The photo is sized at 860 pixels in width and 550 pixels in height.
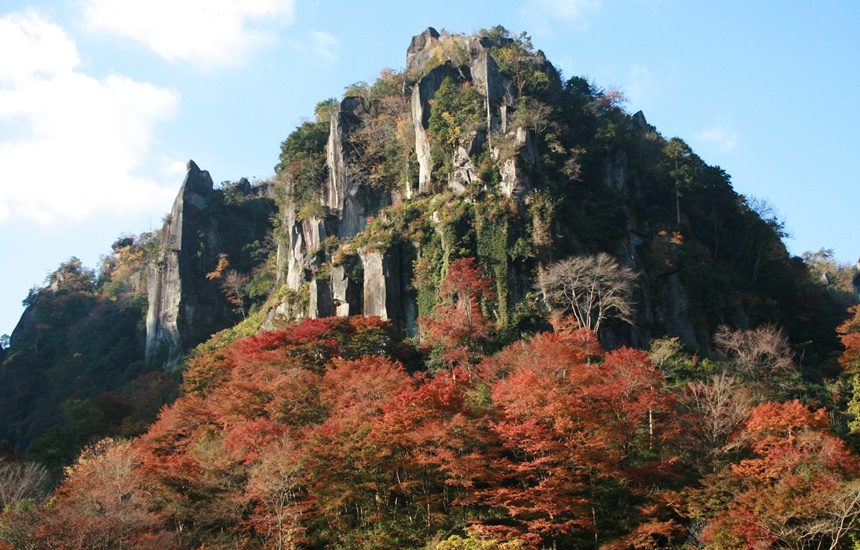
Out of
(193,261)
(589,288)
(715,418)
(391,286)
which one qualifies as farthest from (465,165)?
(193,261)

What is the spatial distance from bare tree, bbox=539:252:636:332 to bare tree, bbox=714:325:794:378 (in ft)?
18.2

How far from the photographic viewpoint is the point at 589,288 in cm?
4259

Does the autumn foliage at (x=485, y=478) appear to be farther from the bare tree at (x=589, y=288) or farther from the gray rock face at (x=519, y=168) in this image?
the gray rock face at (x=519, y=168)

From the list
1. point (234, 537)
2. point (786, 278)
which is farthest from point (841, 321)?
point (234, 537)

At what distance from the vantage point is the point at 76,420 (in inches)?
1737

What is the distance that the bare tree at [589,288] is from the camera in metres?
41.8

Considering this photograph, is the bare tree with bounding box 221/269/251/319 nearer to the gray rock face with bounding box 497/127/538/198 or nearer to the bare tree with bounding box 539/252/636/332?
the gray rock face with bounding box 497/127/538/198

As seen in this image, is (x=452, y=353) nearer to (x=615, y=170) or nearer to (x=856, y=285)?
(x=615, y=170)

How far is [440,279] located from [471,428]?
18203mm

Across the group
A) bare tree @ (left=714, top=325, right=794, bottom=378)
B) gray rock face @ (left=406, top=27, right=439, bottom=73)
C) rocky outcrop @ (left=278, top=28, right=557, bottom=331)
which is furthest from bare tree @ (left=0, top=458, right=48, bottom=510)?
gray rock face @ (left=406, top=27, right=439, bottom=73)

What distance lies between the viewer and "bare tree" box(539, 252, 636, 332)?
41.8m

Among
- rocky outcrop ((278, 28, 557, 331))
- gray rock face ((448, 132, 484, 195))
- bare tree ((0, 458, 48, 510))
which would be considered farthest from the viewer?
gray rock face ((448, 132, 484, 195))

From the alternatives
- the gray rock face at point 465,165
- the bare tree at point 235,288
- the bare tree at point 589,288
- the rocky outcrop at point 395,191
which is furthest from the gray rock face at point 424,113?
the bare tree at point 235,288

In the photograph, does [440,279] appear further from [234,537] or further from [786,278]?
[786,278]
